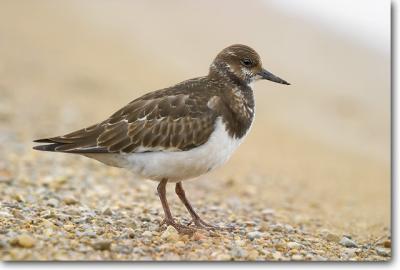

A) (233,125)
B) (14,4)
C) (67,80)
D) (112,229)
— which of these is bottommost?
(112,229)

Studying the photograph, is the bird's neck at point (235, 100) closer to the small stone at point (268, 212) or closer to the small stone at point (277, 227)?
the small stone at point (277, 227)

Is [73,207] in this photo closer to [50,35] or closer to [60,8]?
[50,35]

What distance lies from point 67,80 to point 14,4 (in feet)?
13.2

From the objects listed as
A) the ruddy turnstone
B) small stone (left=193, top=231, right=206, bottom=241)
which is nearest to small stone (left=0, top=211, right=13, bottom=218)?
the ruddy turnstone

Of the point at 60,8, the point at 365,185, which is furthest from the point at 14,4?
the point at 365,185

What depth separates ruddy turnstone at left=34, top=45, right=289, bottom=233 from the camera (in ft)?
17.2

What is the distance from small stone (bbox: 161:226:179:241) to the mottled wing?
2.31ft

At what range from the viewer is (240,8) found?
13.4m

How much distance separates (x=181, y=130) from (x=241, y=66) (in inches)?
37.3

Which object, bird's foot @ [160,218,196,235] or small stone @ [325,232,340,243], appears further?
small stone @ [325,232,340,243]

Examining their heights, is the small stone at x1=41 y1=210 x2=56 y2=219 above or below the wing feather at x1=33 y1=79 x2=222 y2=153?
below

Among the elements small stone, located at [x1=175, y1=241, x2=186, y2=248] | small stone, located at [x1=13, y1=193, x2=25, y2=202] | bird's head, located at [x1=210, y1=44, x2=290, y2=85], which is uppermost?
bird's head, located at [x1=210, y1=44, x2=290, y2=85]

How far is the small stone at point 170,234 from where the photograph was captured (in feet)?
17.3

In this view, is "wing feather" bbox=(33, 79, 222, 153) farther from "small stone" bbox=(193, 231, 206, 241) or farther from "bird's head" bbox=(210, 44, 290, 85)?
"small stone" bbox=(193, 231, 206, 241)
